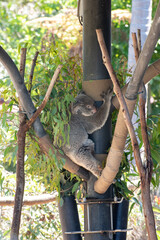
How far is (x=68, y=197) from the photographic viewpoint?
2.27 meters

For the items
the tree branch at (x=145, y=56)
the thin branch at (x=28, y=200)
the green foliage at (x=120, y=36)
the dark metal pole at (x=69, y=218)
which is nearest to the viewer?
the tree branch at (x=145, y=56)

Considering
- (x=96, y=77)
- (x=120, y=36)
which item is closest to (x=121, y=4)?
(x=120, y=36)

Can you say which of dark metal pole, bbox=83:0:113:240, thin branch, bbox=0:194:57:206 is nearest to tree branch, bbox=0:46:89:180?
dark metal pole, bbox=83:0:113:240

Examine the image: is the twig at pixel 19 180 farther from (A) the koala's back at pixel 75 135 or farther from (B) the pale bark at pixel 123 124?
(B) the pale bark at pixel 123 124

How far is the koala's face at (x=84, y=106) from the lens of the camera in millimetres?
1976

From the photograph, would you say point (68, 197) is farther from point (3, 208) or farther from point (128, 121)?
point (3, 208)

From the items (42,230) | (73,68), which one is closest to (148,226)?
(73,68)

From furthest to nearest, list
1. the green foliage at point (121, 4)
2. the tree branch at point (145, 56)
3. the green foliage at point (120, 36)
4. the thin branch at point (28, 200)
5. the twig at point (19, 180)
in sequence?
the green foliage at point (121, 4)
the green foliage at point (120, 36)
the thin branch at point (28, 200)
the twig at point (19, 180)
the tree branch at point (145, 56)

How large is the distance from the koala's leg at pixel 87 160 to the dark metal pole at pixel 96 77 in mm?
76

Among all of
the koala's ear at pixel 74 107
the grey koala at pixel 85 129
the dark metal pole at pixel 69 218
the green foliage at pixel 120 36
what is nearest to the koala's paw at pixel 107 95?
the grey koala at pixel 85 129

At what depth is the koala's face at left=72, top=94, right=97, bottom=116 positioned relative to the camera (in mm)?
1976

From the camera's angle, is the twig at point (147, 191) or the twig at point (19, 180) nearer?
the twig at point (147, 191)

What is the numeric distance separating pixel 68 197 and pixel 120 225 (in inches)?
13.6

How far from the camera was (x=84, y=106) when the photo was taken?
1.98 metres
